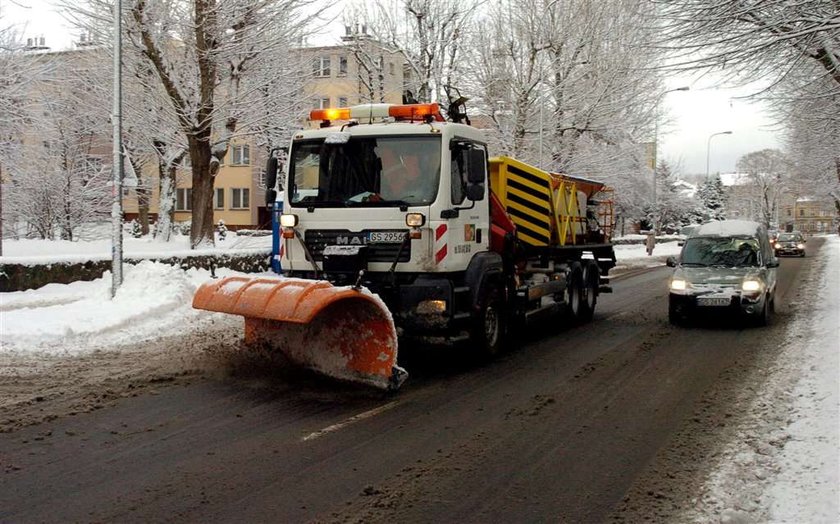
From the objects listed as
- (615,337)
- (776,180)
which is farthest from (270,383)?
(776,180)

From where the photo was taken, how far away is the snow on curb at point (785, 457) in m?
4.80

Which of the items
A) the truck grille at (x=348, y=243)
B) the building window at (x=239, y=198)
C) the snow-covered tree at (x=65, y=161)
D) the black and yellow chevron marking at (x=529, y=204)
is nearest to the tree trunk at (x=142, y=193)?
the snow-covered tree at (x=65, y=161)

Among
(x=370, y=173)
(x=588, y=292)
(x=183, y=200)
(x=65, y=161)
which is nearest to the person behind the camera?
(x=370, y=173)

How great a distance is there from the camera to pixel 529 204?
11984 mm

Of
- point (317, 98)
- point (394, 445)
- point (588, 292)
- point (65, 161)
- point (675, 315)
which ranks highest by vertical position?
point (317, 98)

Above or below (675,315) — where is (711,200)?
above

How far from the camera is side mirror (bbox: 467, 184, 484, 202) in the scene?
913 centimetres

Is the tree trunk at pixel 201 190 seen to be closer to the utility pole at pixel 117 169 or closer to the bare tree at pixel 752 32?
the utility pole at pixel 117 169

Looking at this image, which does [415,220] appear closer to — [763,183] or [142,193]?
[142,193]

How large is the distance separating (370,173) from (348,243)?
35.2 inches

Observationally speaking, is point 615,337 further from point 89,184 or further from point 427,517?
point 89,184

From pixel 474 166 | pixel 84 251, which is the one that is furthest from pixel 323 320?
pixel 84 251

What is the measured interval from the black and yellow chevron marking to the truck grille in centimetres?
293

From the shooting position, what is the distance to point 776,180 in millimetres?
121562
